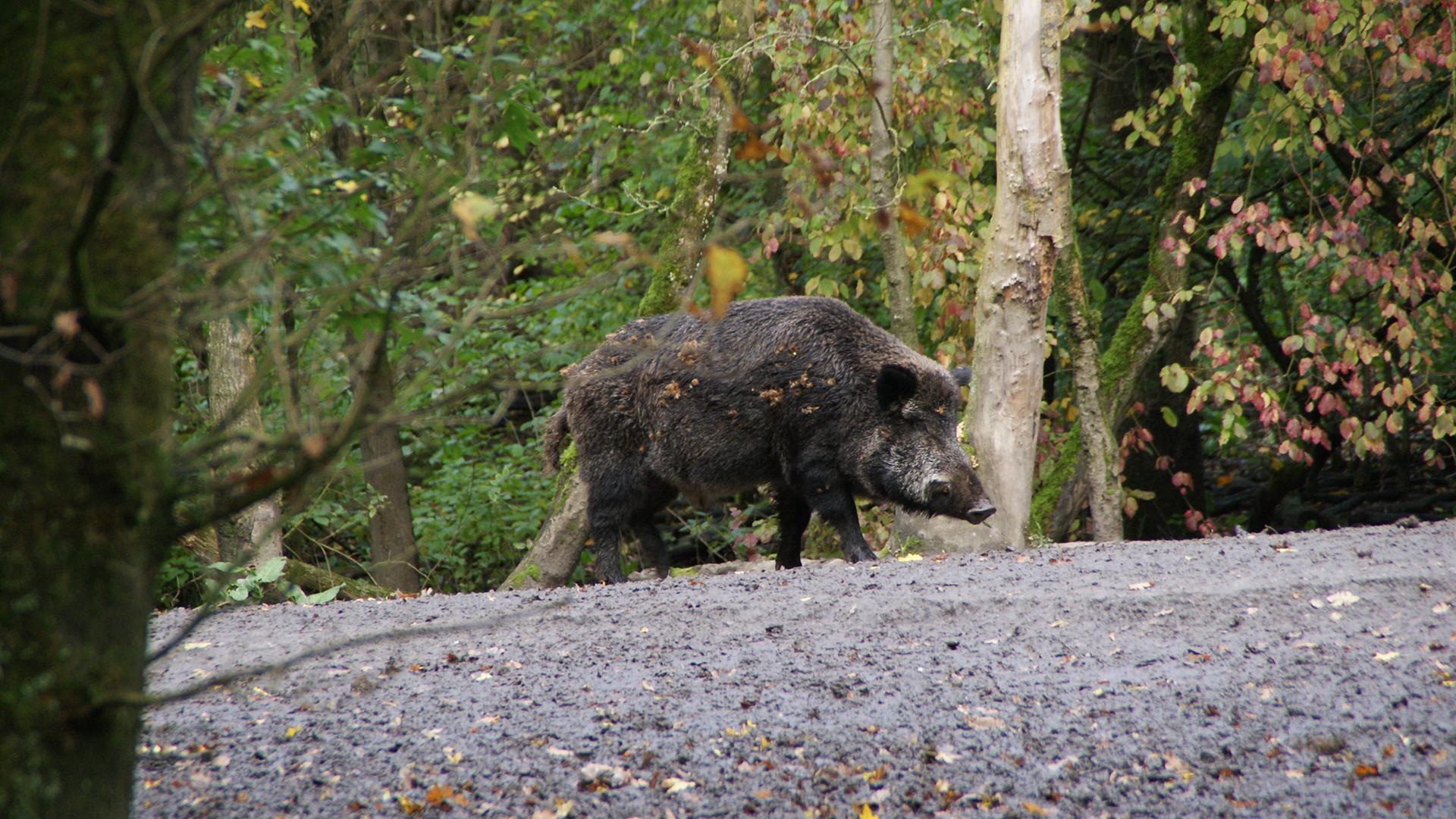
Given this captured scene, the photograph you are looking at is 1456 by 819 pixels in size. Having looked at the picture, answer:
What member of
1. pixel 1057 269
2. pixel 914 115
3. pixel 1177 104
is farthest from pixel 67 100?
pixel 1177 104

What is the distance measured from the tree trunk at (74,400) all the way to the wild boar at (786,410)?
540 centimetres

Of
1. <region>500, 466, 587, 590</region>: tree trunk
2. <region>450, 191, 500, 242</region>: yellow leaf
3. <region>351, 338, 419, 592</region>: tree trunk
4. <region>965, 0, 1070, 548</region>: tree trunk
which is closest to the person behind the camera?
<region>450, 191, 500, 242</region>: yellow leaf

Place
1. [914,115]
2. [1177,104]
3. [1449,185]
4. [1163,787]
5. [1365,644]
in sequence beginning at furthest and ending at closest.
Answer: [1177,104], [914,115], [1449,185], [1365,644], [1163,787]

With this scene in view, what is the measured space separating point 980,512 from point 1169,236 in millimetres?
2855

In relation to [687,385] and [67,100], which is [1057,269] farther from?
[67,100]

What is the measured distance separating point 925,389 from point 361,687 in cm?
516

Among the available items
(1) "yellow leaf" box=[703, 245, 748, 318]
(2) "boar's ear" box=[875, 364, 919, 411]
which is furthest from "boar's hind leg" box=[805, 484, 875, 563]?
(1) "yellow leaf" box=[703, 245, 748, 318]

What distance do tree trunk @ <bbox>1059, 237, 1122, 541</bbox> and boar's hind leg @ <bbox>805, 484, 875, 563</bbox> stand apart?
5.54ft

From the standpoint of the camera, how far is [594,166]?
2.45m

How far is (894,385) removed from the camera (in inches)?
301

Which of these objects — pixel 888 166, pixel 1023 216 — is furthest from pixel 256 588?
pixel 888 166

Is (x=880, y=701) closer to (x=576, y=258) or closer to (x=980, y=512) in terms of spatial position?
(x=576, y=258)

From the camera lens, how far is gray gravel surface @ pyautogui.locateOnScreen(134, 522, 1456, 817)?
3.39 metres

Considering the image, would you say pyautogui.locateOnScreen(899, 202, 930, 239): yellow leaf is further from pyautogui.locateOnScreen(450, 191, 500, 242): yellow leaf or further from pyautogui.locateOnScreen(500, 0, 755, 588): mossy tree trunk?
pyautogui.locateOnScreen(500, 0, 755, 588): mossy tree trunk
